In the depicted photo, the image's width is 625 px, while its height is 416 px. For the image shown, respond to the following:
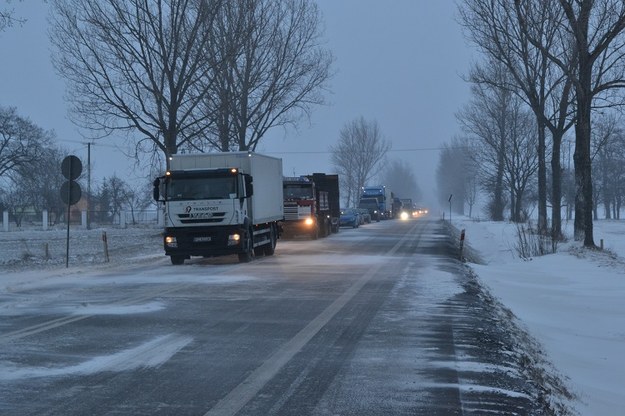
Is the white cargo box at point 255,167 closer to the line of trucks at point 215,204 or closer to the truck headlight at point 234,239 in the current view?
the line of trucks at point 215,204

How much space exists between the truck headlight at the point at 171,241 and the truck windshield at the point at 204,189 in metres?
1.16

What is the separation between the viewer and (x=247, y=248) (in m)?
23.5

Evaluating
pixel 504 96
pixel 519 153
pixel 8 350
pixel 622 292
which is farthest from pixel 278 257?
pixel 519 153

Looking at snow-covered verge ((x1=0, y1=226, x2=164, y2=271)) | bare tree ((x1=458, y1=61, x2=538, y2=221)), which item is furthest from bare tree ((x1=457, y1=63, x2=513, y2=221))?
snow-covered verge ((x1=0, y1=226, x2=164, y2=271))

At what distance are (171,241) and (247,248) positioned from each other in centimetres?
232

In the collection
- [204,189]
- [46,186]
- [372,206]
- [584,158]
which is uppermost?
[46,186]

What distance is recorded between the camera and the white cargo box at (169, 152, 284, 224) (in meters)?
23.9

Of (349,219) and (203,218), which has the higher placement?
(203,218)

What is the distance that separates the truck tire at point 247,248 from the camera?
2338 centimetres

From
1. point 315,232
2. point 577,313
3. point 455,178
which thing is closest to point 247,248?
point 577,313

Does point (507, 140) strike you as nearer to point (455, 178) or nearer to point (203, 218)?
point (203, 218)

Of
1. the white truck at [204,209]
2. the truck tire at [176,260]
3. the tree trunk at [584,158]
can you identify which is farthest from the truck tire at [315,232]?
the white truck at [204,209]

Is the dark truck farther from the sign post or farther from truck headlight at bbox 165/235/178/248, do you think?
the sign post

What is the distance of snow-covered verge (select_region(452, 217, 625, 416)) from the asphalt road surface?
0.63m
